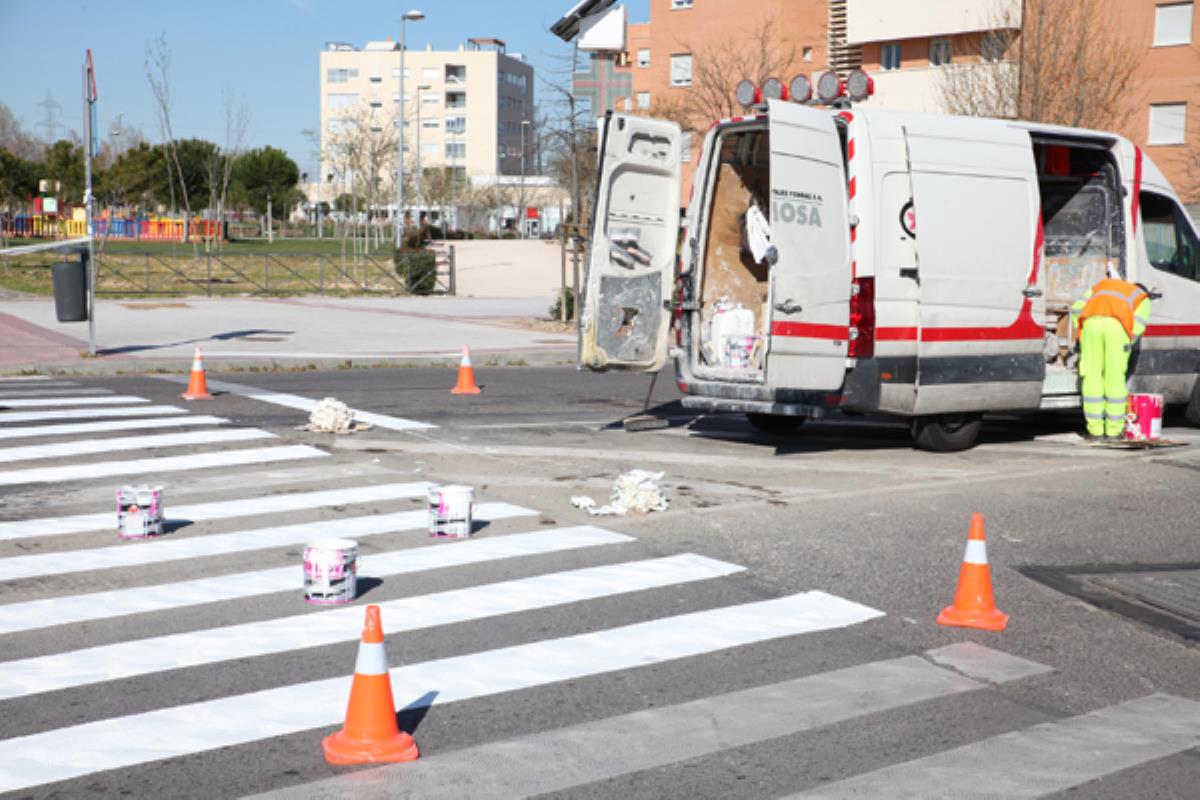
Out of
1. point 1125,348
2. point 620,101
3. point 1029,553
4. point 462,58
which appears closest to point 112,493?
point 1029,553

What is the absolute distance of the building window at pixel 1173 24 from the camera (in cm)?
3553

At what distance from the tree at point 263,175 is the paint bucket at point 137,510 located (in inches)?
3387

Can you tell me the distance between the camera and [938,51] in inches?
1686

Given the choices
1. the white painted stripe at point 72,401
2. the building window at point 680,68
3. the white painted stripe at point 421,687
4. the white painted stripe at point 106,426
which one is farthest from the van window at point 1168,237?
the building window at point 680,68

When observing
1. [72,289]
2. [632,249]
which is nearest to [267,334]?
[72,289]

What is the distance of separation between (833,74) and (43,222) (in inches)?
3081

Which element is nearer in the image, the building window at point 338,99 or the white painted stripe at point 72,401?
the white painted stripe at point 72,401

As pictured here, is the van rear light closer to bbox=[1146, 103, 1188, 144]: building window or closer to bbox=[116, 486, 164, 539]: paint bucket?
bbox=[116, 486, 164, 539]: paint bucket

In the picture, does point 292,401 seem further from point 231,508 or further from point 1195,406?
point 1195,406

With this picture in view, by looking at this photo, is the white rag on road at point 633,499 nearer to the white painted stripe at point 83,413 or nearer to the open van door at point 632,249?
the open van door at point 632,249

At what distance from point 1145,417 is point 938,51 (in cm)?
3316

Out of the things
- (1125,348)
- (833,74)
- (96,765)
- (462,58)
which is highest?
(462,58)

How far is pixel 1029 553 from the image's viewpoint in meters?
8.07

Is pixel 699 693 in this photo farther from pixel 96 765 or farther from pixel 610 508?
pixel 610 508
